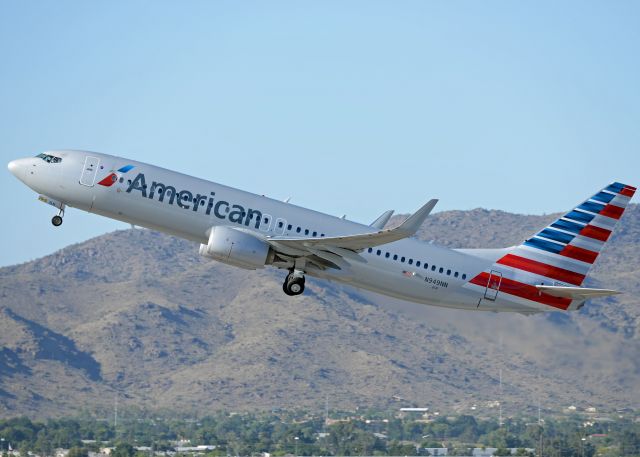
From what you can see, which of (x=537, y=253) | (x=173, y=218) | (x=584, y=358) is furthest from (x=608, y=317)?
(x=173, y=218)

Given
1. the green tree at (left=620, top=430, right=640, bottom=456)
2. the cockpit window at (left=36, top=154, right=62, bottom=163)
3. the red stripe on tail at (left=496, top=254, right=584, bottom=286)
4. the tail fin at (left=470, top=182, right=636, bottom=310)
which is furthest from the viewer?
the green tree at (left=620, top=430, right=640, bottom=456)

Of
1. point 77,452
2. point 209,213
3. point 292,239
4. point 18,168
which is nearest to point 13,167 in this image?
point 18,168

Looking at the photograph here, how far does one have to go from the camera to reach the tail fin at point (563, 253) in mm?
59531

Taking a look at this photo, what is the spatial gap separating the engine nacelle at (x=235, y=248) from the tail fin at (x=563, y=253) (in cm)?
1125

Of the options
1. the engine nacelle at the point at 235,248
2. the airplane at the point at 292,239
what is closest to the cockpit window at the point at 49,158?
the airplane at the point at 292,239

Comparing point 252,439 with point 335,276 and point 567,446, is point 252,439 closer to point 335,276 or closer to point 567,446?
point 567,446

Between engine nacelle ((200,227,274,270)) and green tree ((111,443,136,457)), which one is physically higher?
engine nacelle ((200,227,274,270))

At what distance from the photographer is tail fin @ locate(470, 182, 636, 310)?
59.5m

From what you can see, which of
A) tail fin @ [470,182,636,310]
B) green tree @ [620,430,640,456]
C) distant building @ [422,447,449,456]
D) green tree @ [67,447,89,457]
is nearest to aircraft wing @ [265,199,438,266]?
tail fin @ [470,182,636,310]

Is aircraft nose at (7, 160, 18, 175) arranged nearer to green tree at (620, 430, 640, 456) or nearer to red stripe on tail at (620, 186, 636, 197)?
red stripe on tail at (620, 186, 636, 197)

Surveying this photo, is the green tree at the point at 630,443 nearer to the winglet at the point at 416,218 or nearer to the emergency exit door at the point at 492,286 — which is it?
the emergency exit door at the point at 492,286

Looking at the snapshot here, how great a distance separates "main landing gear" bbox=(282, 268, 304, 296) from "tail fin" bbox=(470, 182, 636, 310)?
8.73 meters

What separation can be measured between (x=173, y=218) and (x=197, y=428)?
322 feet

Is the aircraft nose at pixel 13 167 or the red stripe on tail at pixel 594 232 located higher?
the red stripe on tail at pixel 594 232
